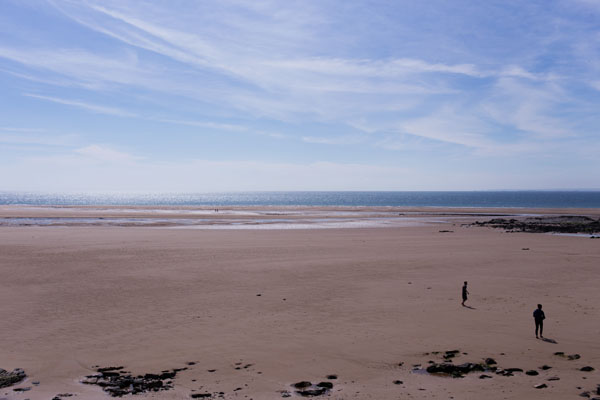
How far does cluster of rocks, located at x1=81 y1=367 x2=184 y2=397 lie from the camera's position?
9570 mm

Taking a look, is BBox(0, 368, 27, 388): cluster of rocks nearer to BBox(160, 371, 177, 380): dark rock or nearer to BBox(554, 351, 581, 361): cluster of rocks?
BBox(160, 371, 177, 380): dark rock

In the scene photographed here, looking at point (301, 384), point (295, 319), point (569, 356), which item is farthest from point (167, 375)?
point (569, 356)

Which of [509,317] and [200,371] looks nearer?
[200,371]

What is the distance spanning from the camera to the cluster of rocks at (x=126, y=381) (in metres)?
9.57

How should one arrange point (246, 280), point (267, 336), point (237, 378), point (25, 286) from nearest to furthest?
point (237, 378) < point (267, 336) < point (25, 286) < point (246, 280)

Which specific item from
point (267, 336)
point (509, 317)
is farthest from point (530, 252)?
point (267, 336)

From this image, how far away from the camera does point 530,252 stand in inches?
1198

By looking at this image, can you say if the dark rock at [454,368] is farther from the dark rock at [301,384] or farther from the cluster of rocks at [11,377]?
the cluster of rocks at [11,377]

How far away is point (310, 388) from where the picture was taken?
31.9ft

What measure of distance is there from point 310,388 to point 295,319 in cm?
513

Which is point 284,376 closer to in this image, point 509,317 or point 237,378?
point 237,378

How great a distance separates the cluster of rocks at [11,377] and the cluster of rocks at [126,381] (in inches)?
60.3

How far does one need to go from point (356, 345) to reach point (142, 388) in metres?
5.95

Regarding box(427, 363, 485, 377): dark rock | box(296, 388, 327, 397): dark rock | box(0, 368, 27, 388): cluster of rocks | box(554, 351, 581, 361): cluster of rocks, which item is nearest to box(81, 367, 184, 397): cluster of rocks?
box(0, 368, 27, 388): cluster of rocks
